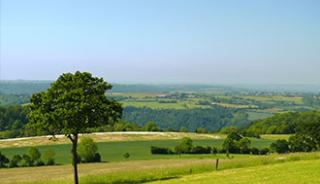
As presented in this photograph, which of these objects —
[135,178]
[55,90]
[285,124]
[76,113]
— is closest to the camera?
[76,113]

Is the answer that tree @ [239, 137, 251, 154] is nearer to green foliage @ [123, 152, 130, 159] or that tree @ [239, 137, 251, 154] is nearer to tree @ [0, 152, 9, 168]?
green foliage @ [123, 152, 130, 159]

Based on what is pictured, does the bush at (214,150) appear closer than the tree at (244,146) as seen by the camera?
No

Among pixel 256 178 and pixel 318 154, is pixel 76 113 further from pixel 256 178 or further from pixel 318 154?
pixel 318 154

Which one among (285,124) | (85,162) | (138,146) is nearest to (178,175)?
(85,162)

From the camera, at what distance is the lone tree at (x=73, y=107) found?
95.5 ft

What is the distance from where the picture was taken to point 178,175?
1348 inches

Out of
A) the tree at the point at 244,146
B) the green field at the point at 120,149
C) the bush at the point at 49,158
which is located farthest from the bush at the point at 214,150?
the bush at the point at 49,158

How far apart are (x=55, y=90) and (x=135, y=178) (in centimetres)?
992

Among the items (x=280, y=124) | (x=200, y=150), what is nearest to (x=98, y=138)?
(x=200, y=150)

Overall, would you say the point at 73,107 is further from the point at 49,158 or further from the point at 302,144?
the point at 302,144

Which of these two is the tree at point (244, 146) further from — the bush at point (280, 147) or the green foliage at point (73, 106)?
the green foliage at point (73, 106)

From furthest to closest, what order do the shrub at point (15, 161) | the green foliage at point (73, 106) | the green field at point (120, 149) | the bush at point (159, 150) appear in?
the bush at point (159, 150)
the green field at point (120, 149)
the shrub at point (15, 161)
the green foliage at point (73, 106)

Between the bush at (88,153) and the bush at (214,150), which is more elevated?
the bush at (88,153)

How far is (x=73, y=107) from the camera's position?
29047 mm
